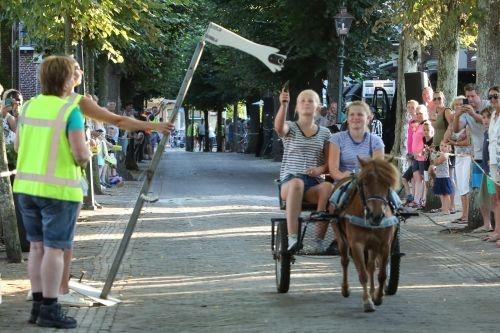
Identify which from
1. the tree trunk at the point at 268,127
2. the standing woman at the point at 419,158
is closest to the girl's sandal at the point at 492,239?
the standing woman at the point at 419,158

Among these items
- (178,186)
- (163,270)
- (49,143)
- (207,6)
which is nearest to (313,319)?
(49,143)

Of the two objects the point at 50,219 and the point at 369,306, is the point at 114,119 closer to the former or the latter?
the point at 50,219

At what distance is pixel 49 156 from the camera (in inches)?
356

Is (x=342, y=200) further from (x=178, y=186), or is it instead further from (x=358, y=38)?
(x=358, y=38)

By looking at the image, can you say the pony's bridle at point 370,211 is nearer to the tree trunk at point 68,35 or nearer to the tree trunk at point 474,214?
the tree trunk at point 474,214

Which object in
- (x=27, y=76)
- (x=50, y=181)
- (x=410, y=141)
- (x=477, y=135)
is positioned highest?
(x=27, y=76)

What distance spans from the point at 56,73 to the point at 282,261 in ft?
9.86

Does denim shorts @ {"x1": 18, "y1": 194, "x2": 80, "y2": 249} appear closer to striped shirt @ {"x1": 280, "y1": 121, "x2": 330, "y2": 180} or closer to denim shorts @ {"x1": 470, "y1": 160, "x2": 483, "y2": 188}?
striped shirt @ {"x1": 280, "y1": 121, "x2": 330, "y2": 180}

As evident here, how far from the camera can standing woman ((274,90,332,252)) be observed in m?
11.1

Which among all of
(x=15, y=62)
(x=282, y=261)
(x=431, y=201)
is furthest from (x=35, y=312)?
(x=15, y=62)

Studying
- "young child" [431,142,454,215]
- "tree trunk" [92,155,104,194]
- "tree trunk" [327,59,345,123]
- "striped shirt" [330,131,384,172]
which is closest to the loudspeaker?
"young child" [431,142,454,215]

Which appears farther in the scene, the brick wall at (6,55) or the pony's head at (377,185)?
the brick wall at (6,55)

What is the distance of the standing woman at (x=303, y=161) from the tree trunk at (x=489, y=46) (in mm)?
→ 7383

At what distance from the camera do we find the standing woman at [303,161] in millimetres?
11086
